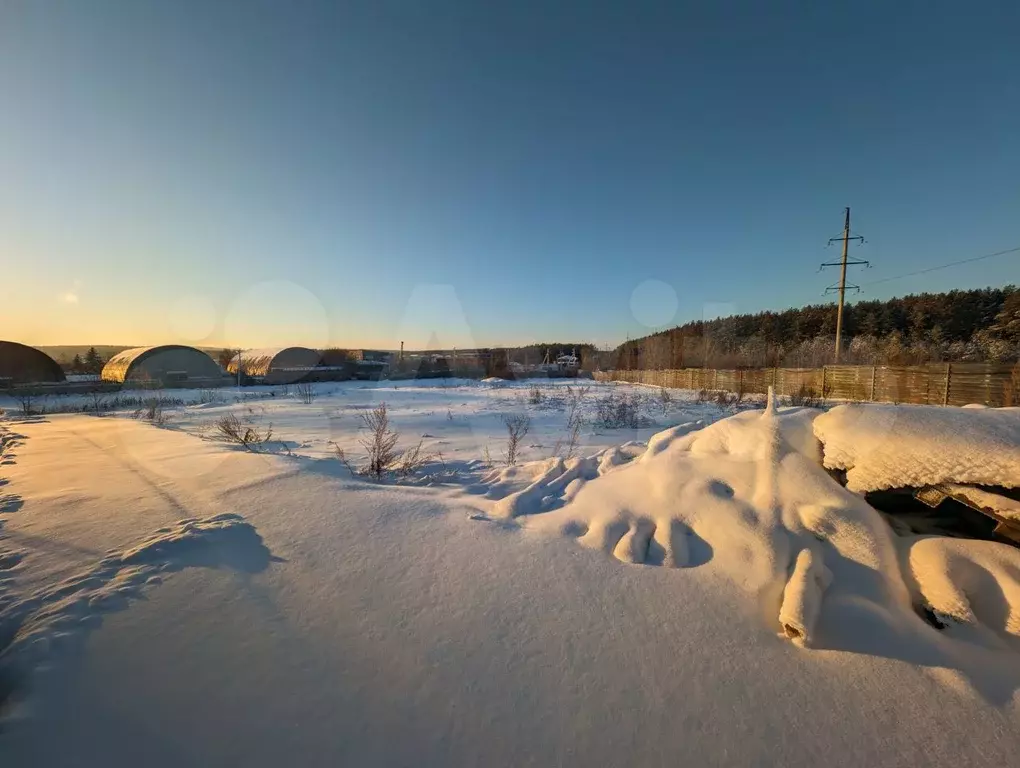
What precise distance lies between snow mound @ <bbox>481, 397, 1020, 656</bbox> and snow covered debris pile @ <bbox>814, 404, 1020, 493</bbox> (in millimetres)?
157

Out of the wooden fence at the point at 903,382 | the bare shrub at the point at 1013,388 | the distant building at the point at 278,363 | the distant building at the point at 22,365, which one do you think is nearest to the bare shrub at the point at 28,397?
the distant building at the point at 22,365

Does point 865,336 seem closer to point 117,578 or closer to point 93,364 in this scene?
point 117,578

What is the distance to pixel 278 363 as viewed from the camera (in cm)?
3481

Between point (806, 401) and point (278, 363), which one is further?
point (278, 363)

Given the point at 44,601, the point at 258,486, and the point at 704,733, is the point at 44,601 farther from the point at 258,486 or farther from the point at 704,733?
the point at 704,733

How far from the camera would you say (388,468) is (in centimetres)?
513

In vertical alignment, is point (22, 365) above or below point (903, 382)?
above

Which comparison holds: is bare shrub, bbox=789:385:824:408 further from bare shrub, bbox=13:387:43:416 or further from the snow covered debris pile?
bare shrub, bbox=13:387:43:416

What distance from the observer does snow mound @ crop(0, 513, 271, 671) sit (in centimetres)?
201

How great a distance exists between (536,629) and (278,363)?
38.4 m

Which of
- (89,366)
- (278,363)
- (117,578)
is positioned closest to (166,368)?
(278,363)

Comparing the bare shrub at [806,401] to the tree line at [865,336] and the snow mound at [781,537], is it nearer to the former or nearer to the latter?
the snow mound at [781,537]

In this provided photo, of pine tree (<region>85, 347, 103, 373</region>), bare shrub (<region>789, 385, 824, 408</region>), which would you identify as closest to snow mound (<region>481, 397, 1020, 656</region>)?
bare shrub (<region>789, 385, 824, 408</region>)

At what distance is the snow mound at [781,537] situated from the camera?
188 cm
